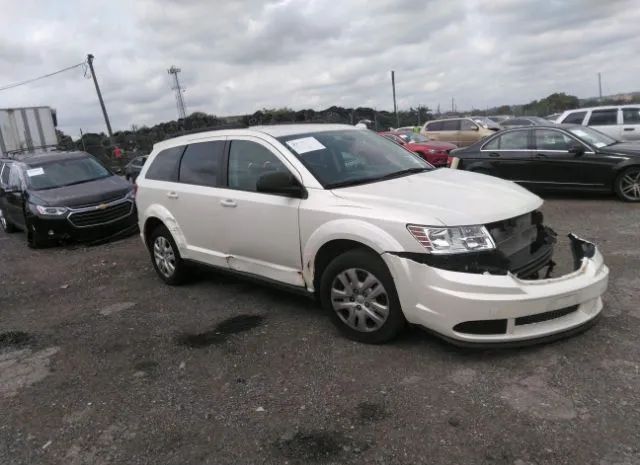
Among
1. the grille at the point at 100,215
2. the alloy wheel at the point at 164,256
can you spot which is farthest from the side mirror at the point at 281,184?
the grille at the point at 100,215

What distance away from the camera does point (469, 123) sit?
20453mm

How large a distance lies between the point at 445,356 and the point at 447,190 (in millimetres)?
1257

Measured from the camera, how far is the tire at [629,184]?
8680mm

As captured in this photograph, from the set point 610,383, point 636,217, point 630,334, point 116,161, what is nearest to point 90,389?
point 610,383

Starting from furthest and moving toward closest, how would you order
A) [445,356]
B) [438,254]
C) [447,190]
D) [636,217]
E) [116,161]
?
[116,161] → [636,217] → [447,190] → [445,356] → [438,254]

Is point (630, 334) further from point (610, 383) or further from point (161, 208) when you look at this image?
point (161, 208)

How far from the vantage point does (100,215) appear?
30.4 ft

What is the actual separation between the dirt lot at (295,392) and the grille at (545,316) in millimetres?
272

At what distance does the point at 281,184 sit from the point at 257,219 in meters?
0.58

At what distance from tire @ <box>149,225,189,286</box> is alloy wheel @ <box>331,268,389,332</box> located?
2393mm

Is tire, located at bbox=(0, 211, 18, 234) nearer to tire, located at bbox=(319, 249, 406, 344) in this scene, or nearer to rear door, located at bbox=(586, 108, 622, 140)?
tire, located at bbox=(319, 249, 406, 344)

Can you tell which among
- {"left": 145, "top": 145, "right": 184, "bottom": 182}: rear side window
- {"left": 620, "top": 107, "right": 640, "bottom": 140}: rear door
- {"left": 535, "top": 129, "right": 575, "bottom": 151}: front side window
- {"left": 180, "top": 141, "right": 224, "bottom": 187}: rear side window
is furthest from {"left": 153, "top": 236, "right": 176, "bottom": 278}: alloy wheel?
{"left": 620, "top": 107, "right": 640, "bottom": 140}: rear door

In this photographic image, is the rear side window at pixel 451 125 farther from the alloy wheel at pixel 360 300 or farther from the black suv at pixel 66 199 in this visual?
the alloy wheel at pixel 360 300

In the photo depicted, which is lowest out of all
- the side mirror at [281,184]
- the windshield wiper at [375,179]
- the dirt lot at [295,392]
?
the dirt lot at [295,392]
